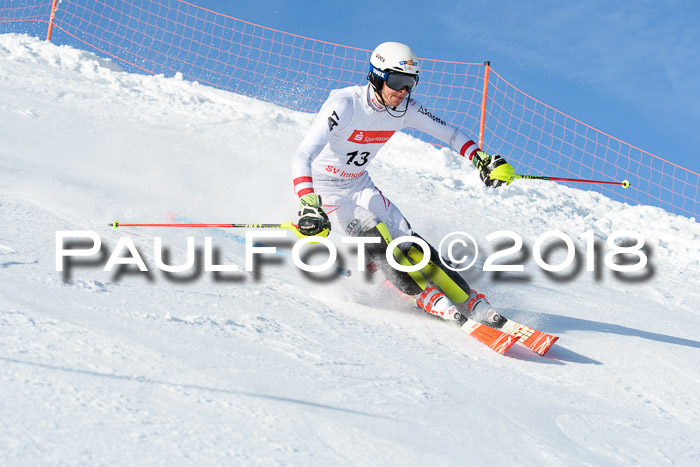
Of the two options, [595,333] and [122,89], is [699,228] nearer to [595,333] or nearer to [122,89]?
[595,333]

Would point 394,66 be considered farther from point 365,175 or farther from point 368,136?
point 365,175

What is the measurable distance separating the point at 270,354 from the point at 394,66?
2131 mm

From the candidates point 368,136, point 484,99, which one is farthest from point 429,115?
point 484,99

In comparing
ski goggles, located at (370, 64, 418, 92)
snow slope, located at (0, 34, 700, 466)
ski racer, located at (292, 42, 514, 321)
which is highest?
ski goggles, located at (370, 64, 418, 92)

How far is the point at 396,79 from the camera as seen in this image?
4.14m

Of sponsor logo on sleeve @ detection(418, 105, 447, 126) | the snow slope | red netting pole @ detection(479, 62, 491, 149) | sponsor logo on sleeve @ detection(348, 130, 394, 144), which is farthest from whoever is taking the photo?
red netting pole @ detection(479, 62, 491, 149)

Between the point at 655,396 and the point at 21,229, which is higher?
the point at 21,229

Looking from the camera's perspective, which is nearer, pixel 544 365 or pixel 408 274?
pixel 544 365

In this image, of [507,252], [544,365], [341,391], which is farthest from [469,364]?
[507,252]

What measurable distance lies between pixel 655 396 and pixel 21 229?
11.1 feet

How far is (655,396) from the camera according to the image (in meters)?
3.45

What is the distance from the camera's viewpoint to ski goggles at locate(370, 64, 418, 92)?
4129mm

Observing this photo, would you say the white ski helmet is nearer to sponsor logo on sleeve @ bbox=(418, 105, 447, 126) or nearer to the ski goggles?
the ski goggles

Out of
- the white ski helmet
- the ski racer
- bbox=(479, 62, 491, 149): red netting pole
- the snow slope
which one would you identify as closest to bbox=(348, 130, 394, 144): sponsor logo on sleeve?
the ski racer
